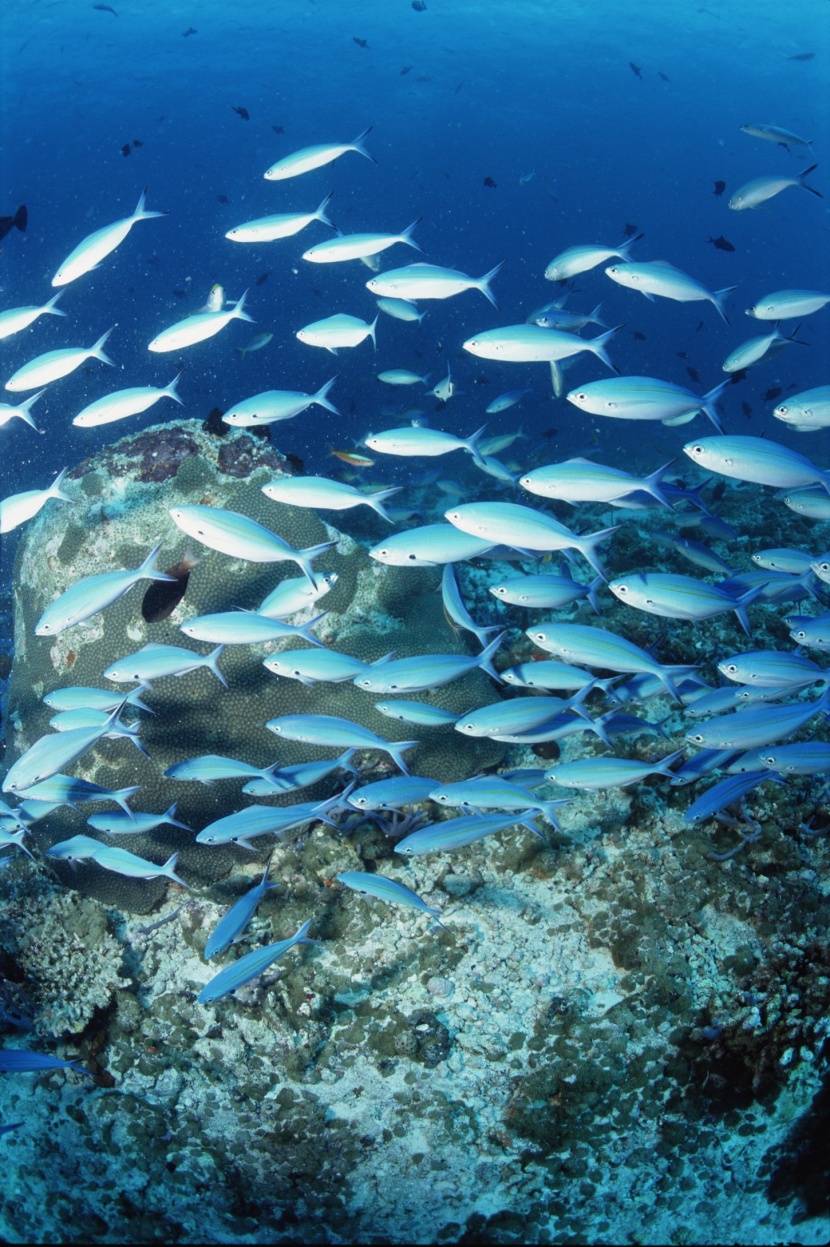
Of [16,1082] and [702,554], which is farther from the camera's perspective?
[702,554]

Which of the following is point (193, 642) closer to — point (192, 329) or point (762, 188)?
point (192, 329)

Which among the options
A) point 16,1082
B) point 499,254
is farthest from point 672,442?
point 499,254

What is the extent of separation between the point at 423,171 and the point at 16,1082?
89.3m

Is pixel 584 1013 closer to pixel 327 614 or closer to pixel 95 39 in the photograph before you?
pixel 327 614

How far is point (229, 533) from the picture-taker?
3385 millimetres

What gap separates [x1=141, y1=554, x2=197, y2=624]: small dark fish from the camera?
499cm

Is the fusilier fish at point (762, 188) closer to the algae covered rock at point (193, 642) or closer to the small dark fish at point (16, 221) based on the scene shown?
the algae covered rock at point (193, 642)

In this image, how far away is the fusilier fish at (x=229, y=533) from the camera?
11.0 feet

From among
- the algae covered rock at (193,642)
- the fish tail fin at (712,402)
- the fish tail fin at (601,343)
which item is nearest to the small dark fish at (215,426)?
the algae covered rock at (193,642)

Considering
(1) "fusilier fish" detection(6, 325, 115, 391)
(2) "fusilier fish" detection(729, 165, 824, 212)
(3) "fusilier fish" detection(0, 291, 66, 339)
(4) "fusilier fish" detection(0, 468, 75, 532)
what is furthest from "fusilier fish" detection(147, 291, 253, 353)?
(2) "fusilier fish" detection(729, 165, 824, 212)

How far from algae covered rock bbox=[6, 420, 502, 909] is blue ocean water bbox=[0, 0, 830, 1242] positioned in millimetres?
2719

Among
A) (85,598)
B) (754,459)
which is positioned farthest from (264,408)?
(754,459)

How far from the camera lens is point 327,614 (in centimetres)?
516

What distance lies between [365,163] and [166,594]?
3427 inches
